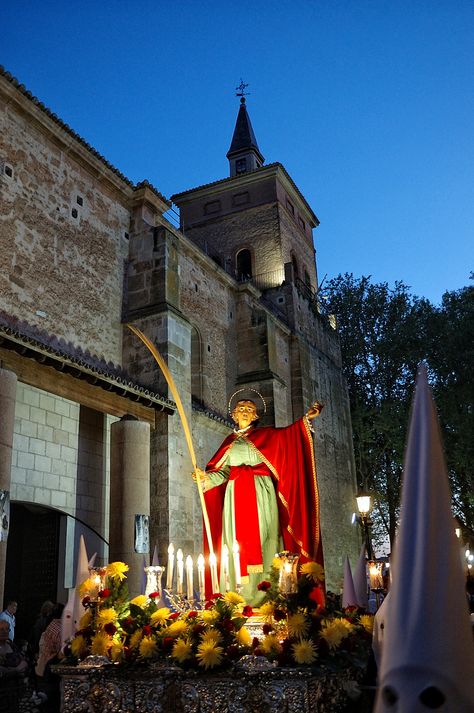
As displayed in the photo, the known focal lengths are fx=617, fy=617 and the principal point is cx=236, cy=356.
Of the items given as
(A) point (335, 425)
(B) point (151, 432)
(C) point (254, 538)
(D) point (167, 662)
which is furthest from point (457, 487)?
(D) point (167, 662)

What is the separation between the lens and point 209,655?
14.1 feet

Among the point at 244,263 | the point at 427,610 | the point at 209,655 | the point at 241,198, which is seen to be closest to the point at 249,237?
the point at 244,263

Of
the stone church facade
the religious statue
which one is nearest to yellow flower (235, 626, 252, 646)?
the religious statue

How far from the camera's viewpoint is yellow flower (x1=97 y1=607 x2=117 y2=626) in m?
5.03

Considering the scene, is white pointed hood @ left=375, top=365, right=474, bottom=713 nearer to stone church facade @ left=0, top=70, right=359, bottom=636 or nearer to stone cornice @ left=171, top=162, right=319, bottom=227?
stone church facade @ left=0, top=70, right=359, bottom=636

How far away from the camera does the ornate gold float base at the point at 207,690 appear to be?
420cm

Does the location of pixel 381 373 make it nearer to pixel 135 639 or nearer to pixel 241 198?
pixel 241 198

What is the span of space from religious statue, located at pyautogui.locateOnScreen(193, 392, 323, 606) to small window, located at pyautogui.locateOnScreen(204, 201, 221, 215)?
26.4 m

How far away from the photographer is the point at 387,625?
5.55ft

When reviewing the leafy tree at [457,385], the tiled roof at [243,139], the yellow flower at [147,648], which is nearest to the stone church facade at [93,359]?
the yellow flower at [147,648]

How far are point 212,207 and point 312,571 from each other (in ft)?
95.7

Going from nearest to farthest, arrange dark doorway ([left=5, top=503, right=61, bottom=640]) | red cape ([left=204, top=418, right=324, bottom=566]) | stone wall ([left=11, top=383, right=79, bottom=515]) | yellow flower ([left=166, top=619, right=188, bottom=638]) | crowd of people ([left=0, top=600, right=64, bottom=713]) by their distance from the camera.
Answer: yellow flower ([left=166, top=619, right=188, bottom=638]) < red cape ([left=204, top=418, right=324, bottom=566]) < crowd of people ([left=0, top=600, right=64, bottom=713]) < stone wall ([left=11, top=383, right=79, bottom=515]) < dark doorway ([left=5, top=503, right=61, bottom=640])

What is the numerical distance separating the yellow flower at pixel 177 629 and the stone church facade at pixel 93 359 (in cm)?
549

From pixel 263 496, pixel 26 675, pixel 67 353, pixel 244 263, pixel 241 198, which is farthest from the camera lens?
pixel 241 198
